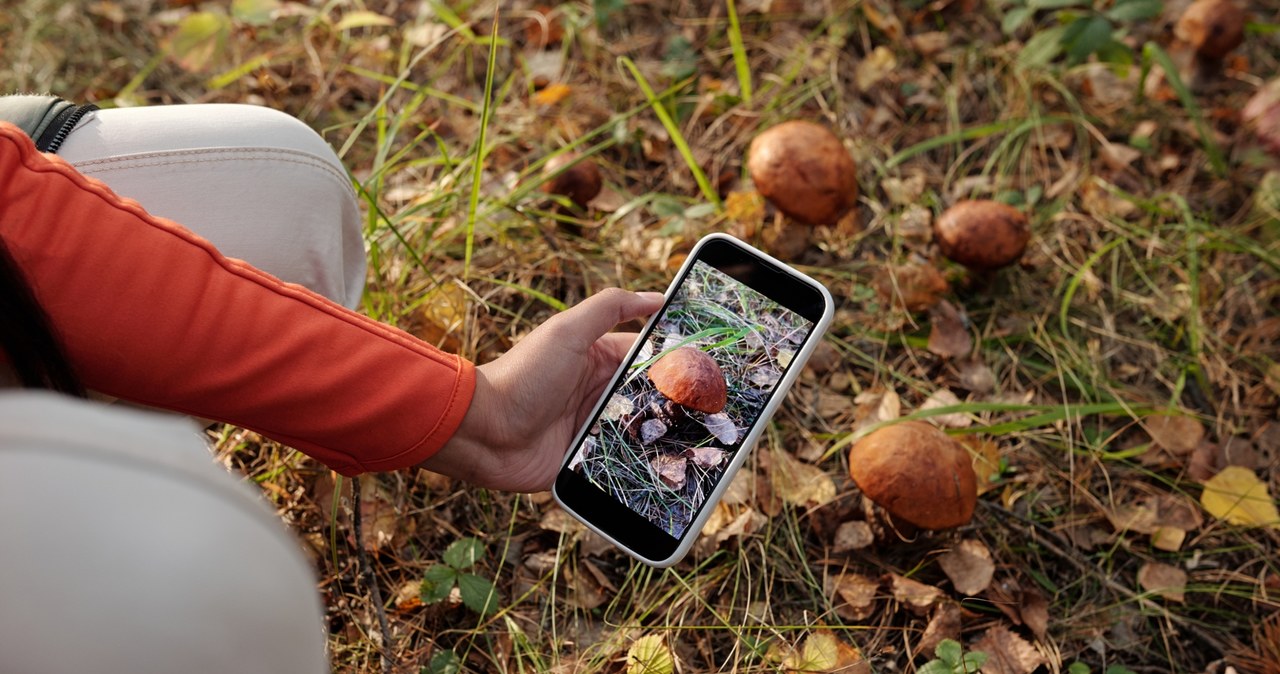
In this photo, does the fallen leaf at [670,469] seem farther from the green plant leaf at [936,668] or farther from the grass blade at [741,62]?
the grass blade at [741,62]

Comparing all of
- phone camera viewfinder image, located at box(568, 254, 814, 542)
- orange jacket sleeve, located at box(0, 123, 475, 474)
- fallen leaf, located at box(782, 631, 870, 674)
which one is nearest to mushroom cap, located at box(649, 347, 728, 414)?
phone camera viewfinder image, located at box(568, 254, 814, 542)

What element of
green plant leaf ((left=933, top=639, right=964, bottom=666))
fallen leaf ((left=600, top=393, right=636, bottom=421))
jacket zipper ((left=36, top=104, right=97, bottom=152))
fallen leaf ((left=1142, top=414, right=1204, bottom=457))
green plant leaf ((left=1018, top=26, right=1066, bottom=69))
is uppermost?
jacket zipper ((left=36, top=104, right=97, bottom=152))

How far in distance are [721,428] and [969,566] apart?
0.67 meters

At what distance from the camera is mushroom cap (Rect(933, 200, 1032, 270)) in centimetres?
207

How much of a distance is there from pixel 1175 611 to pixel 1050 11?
2.00 metres

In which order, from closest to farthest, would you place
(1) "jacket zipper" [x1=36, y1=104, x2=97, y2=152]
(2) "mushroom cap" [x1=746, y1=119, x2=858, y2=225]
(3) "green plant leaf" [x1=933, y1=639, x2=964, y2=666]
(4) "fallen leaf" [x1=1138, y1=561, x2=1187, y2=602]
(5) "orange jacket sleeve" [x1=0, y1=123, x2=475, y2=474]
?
1. (5) "orange jacket sleeve" [x1=0, y1=123, x2=475, y2=474]
2. (1) "jacket zipper" [x1=36, y1=104, x2=97, y2=152]
3. (3) "green plant leaf" [x1=933, y1=639, x2=964, y2=666]
4. (4) "fallen leaf" [x1=1138, y1=561, x2=1187, y2=602]
5. (2) "mushroom cap" [x1=746, y1=119, x2=858, y2=225]

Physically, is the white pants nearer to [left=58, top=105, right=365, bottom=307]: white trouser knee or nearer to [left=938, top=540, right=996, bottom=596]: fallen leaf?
[left=58, top=105, right=365, bottom=307]: white trouser knee

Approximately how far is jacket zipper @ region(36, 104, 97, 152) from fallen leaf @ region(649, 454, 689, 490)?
48.8 inches

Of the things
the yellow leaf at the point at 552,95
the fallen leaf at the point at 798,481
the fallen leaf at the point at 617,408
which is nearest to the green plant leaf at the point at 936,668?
the fallen leaf at the point at 798,481

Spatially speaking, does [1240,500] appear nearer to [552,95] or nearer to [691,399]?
[691,399]

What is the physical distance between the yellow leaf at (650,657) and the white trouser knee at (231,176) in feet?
3.11

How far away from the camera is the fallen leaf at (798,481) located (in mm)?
1956

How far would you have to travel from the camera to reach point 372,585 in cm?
177

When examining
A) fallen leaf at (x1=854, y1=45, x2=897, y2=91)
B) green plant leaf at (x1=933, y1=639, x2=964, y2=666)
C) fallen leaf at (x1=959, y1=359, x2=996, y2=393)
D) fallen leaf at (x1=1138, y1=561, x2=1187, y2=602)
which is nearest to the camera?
green plant leaf at (x1=933, y1=639, x2=964, y2=666)
